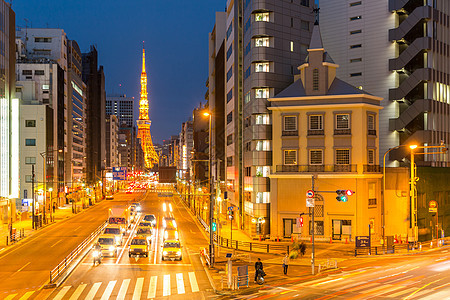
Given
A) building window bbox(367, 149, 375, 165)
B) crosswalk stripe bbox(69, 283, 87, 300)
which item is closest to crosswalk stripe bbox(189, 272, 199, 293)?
crosswalk stripe bbox(69, 283, 87, 300)

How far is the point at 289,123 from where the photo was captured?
190ft

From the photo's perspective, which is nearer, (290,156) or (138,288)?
(138,288)

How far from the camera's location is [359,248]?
46781mm

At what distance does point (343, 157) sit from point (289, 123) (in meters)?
7.38

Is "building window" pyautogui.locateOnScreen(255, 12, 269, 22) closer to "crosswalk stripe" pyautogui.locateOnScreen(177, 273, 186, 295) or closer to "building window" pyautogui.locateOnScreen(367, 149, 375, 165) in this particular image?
"building window" pyautogui.locateOnScreen(367, 149, 375, 165)

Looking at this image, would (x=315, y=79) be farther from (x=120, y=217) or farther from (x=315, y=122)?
(x=120, y=217)

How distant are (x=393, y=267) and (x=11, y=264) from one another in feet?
102

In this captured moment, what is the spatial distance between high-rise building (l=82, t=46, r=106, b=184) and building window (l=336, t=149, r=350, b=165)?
117 m

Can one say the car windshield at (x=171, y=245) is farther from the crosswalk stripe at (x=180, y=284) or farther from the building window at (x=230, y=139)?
the building window at (x=230, y=139)

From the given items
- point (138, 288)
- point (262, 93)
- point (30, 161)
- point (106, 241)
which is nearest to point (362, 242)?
point (262, 93)

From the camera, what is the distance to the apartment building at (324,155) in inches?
2181

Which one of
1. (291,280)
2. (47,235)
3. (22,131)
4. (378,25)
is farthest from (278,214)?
(22,131)

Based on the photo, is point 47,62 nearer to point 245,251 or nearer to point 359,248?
point 245,251

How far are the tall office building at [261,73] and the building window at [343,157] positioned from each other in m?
8.71
